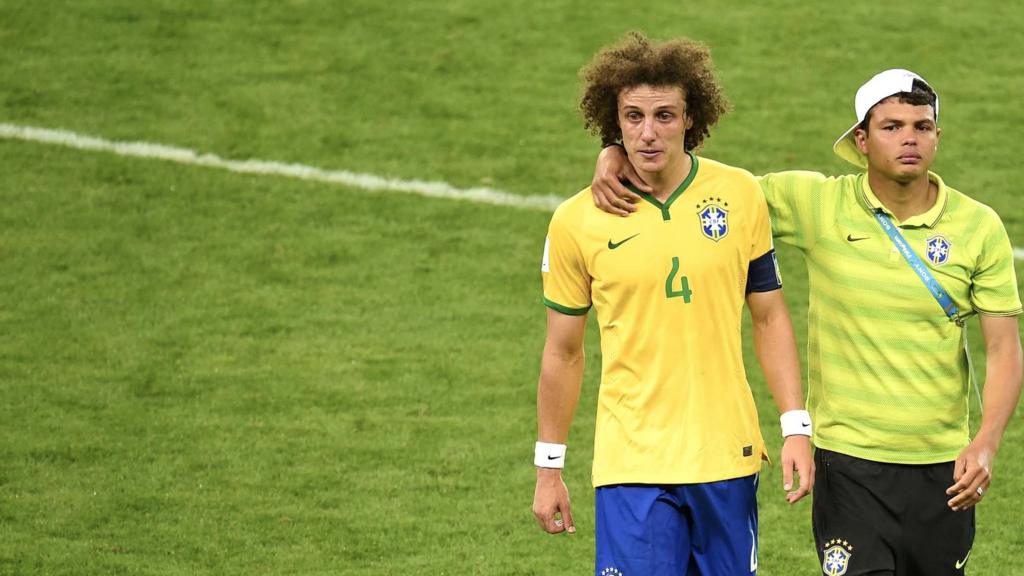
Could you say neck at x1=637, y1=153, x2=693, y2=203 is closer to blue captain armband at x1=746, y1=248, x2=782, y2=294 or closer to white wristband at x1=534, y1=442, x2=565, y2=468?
blue captain armband at x1=746, y1=248, x2=782, y2=294

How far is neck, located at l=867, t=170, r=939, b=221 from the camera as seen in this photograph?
5.43 metres

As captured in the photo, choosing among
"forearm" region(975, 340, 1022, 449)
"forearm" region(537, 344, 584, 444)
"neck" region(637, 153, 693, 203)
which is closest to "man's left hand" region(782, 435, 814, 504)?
"forearm" region(975, 340, 1022, 449)

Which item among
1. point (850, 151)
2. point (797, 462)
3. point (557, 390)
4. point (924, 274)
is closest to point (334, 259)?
point (850, 151)

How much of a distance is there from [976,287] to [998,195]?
7514 mm

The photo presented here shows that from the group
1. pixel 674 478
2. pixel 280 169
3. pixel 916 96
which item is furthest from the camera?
pixel 280 169

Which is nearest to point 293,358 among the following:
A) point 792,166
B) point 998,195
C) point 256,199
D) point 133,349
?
point 133,349

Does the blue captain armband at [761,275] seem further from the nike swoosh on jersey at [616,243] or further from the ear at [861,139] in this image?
the ear at [861,139]

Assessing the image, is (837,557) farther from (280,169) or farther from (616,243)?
(280,169)

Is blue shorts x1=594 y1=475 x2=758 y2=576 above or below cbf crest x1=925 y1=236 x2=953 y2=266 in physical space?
below

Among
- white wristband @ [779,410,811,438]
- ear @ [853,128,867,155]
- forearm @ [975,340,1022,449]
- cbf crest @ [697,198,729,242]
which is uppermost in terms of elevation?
ear @ [853,128,867,155]

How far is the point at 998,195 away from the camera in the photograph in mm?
12547

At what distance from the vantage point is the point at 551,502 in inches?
207

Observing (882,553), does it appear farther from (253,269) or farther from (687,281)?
(253,269)

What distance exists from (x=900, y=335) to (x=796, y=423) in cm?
51
